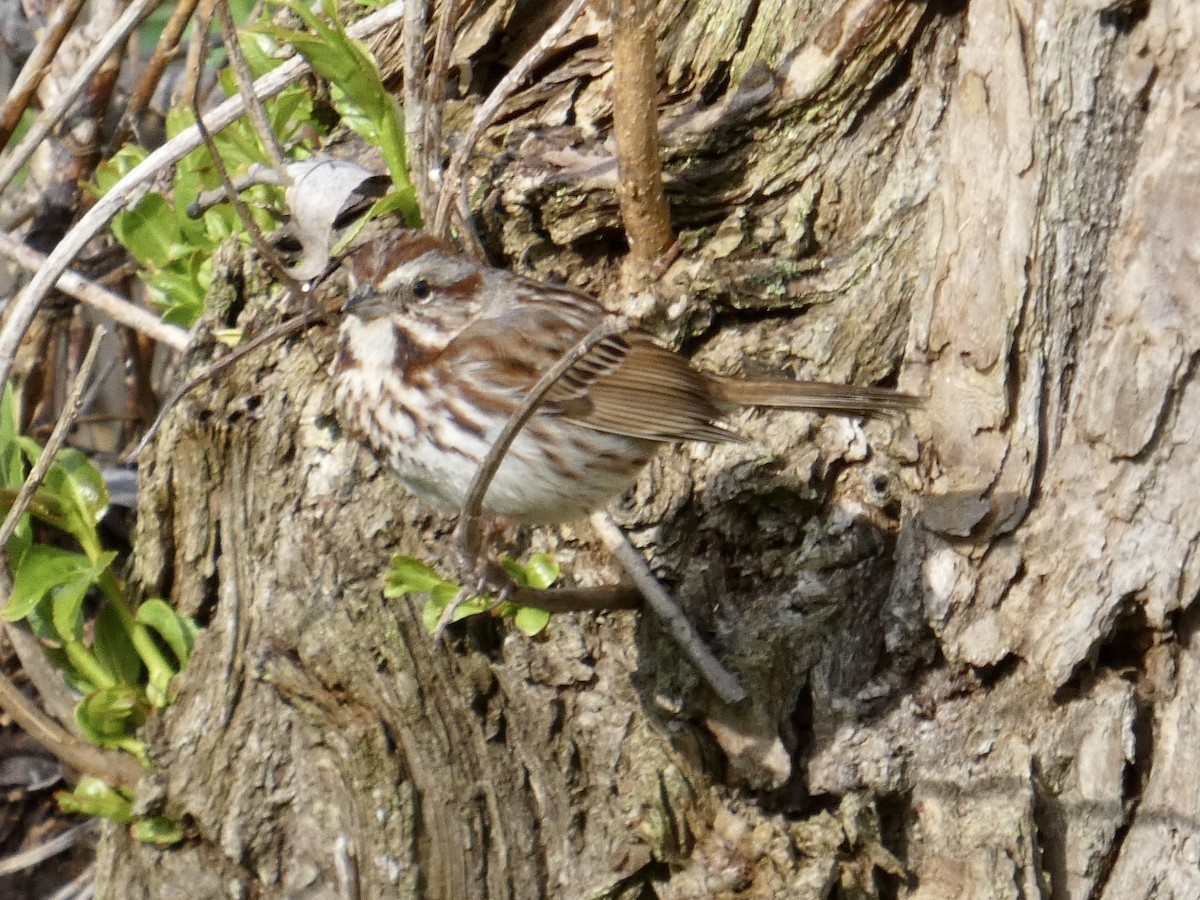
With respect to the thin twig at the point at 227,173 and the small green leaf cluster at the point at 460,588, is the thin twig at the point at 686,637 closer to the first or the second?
the small green leaf cluster at the point at 460,588

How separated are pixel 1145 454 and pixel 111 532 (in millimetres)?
2885

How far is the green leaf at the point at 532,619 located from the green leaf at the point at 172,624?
100 centimetres

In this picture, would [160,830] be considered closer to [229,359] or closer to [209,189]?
[229,359]

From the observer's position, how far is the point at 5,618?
3.10 m

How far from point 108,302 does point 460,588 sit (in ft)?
5.95

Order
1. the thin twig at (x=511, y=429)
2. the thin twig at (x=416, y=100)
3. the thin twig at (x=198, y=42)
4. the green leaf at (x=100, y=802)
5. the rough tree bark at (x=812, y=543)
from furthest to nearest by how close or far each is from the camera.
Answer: the thin twig at (x=198, y=42) < the green leaf at (x=100, y=802) < the thin twig at (x=416, y=100) < the rough tree bark at (x=812, y=543) < the thin twig at (x=511, y=429)

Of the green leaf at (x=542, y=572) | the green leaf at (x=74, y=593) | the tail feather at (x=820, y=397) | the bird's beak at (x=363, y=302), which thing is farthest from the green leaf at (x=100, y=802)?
the tail feather at (x=820, y=397)

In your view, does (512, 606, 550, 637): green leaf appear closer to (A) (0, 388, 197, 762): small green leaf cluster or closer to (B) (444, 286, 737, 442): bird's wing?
(B) (444, 286, 737, 442): bird's wing

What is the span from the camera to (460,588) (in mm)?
2611

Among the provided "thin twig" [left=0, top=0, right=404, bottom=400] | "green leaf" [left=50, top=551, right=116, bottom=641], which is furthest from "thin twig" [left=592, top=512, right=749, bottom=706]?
"thin twig" [left=0, top=0, right=404, bottom=400]

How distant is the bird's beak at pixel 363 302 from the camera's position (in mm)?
2947

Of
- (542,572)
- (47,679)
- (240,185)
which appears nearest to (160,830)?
(47,679)

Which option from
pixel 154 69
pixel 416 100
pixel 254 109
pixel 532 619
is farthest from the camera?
pixel 154 69

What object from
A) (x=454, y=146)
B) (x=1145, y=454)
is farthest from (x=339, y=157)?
(x=1145, y=454)
